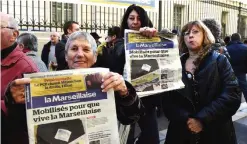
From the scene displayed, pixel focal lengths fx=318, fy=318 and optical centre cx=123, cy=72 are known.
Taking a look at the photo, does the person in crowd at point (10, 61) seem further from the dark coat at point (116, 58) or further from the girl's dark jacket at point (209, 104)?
the girl's dark jacket at point (209, 104)

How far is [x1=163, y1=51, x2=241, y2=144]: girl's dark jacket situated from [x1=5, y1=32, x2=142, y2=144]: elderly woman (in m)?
0.90

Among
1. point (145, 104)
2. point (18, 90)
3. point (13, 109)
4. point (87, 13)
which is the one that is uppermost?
point (87, 13)

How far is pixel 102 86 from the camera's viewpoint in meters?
1.62

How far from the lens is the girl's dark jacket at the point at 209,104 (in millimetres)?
2621

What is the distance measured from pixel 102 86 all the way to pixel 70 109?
0.65ft

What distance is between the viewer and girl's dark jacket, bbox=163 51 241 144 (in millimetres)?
2621

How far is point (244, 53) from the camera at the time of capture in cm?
657

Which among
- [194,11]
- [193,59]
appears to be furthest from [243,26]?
[193,59]

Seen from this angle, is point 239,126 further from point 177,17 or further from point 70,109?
point 177,17

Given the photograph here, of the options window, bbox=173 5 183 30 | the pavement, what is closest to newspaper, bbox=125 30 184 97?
the pavement

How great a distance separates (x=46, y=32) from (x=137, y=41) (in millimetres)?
5845

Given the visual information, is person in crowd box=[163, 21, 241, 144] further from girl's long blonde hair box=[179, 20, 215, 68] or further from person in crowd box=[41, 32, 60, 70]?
person in crowd box=[41, 32, 60, 70]

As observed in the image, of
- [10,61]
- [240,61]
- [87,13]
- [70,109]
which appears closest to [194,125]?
[70,109]

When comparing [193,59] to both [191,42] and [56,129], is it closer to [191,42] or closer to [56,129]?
[191,42]
